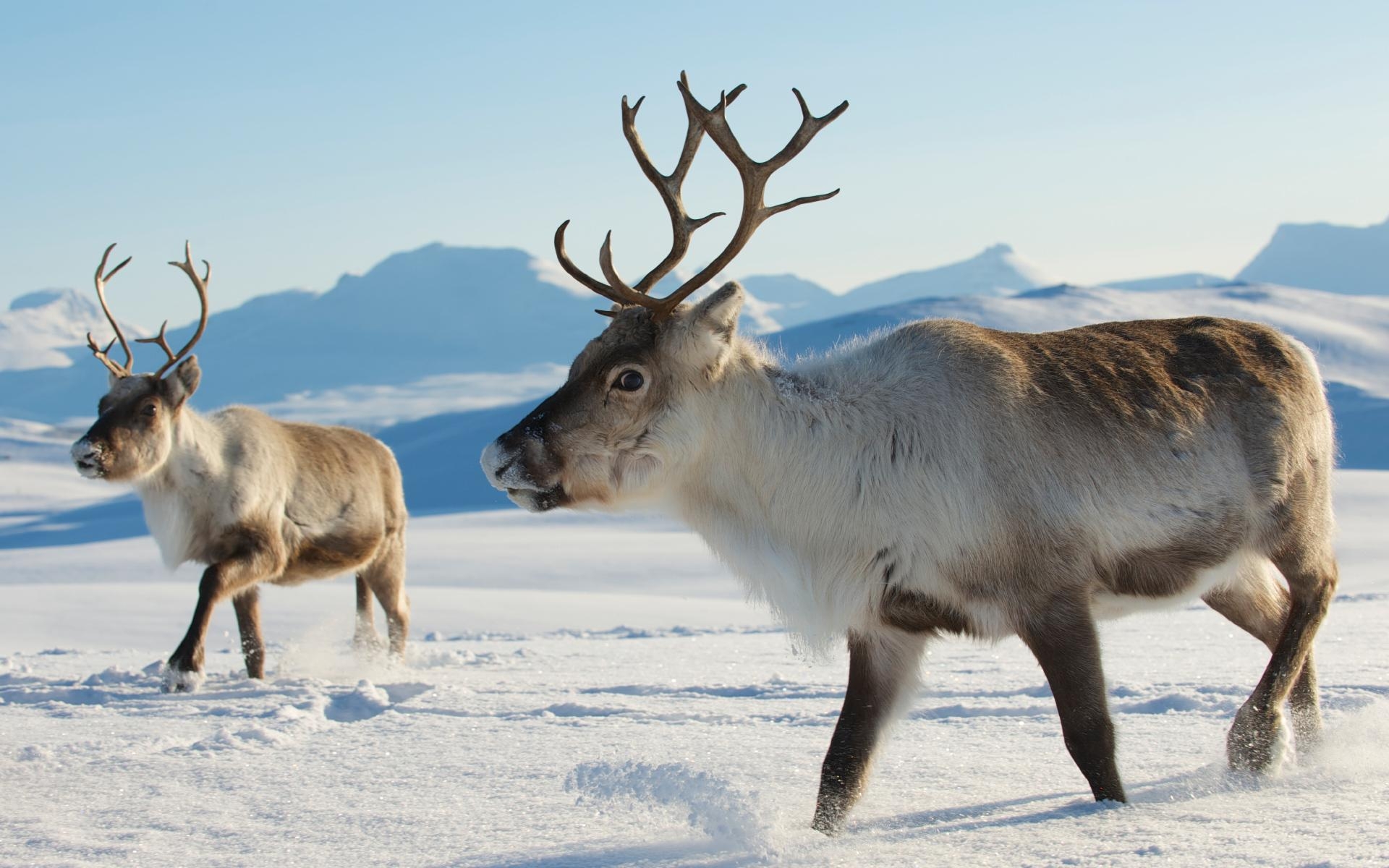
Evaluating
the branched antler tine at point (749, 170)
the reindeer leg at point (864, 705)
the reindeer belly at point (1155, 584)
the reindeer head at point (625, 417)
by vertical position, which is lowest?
the reindeer leg at point (864, 705)

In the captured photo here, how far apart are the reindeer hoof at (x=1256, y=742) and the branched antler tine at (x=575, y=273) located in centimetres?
232

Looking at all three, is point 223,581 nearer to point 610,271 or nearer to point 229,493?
point 229,493

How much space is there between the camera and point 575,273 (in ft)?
14.0

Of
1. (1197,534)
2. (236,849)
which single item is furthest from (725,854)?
A: (1197,534)

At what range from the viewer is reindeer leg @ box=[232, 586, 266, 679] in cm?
737

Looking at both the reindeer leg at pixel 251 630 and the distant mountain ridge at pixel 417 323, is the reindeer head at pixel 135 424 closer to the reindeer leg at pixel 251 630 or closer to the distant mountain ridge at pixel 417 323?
the reindeer leg at pixel 251 630

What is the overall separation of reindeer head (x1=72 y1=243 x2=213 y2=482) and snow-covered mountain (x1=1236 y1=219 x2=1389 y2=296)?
354 ft

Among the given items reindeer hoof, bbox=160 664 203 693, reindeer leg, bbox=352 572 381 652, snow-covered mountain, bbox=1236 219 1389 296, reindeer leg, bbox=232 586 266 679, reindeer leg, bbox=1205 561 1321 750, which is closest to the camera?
reindeer leg, bbox=1205 561 1321 750

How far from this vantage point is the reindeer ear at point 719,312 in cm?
374

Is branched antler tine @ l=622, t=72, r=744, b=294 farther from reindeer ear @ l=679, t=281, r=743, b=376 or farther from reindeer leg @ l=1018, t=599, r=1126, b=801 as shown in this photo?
reindeer leg @ l=1018, t=599, r=1126, b=801

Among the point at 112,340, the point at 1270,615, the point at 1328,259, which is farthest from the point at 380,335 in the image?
the point at 1270,615

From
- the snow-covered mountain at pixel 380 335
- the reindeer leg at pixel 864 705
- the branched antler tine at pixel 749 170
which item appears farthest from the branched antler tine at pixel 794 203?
the snow-covered mountain at pixel 380 335

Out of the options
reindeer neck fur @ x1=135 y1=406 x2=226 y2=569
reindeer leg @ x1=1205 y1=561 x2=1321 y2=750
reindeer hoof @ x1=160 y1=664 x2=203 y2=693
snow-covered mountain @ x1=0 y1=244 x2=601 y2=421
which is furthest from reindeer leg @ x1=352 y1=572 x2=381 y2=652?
snow-covered mountain @ x1=0 y1=244 x2=601 y2=421

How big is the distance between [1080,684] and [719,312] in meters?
1.44
